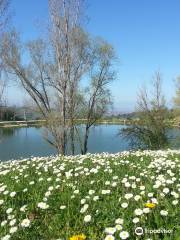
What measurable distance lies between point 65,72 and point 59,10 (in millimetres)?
3190

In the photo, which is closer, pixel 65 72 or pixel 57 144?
pixel 65 72

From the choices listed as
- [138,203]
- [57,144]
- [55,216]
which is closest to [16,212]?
[55,216]

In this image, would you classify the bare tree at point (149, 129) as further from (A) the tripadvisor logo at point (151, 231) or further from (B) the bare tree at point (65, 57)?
(A) the tripadvisor logo at point (151, 231)

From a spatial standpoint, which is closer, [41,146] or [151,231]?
[151,231]

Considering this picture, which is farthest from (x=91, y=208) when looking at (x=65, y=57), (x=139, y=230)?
(x=65, y=57)

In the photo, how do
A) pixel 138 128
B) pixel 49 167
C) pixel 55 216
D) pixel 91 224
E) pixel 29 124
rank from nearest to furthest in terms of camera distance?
pixel 91 224
pixel 55 216
pixel 49 167
pixel 138 128
pixel 29 124

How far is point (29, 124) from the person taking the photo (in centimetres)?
8688

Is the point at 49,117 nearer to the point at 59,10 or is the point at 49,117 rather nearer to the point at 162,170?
the point at 59,10

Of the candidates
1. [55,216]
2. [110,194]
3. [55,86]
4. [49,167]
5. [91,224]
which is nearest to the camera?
[91,224]

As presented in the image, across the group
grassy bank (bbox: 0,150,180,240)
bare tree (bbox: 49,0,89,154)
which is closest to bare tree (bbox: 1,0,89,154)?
bare tree (bbox: 49,0,89,154)

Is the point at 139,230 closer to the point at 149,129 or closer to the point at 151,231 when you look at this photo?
the point at 151,231

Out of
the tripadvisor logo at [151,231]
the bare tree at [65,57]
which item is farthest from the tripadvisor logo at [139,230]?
the bare tree at [65,57]

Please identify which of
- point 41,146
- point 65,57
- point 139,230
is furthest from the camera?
point 41,146

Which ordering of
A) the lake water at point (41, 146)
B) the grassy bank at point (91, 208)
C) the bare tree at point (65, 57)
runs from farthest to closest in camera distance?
the lake water at point (41, 146) < the bare tree at point (65, 57) < the grassy bank at point (91, 208)
